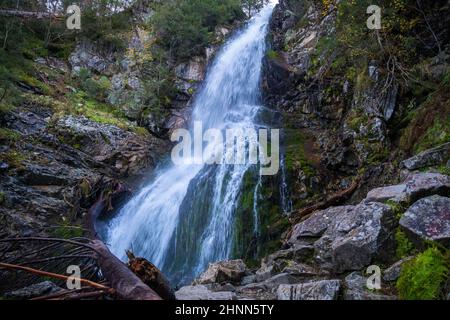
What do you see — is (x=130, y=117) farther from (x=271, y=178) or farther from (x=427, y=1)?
(x=427, y=1)

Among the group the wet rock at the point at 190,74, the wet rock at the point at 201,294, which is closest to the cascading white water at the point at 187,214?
the wet rock at the point at 190,74

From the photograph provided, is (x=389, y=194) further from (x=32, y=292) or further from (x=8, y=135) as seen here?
(x=8, y=135)

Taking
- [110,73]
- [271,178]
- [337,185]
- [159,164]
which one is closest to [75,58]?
[110,73]

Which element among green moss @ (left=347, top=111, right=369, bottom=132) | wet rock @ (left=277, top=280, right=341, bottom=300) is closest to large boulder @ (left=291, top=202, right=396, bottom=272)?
wet rock @ (left=277, top=280, right=341, bottom=300)

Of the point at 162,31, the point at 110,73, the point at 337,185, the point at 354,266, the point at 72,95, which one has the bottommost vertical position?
the point at 354,266

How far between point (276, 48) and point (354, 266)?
15.5 meters

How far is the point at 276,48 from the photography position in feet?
60.7

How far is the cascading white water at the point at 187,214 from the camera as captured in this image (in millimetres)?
9414

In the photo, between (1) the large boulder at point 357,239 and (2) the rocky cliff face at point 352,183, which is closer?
(2) the rocky cliff face at point 352,183

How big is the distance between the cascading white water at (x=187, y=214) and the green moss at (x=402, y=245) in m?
4.97

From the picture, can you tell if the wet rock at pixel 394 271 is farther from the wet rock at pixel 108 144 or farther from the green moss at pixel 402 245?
the wet rock at pixel 108 144

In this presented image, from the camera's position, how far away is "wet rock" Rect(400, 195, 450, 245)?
4.00 meters

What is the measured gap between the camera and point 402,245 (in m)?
4.44

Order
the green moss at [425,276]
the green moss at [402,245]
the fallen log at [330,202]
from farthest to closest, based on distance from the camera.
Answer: the fallen log at [330,202]
the green moss at [402,245]
the green moss at [425,276]
